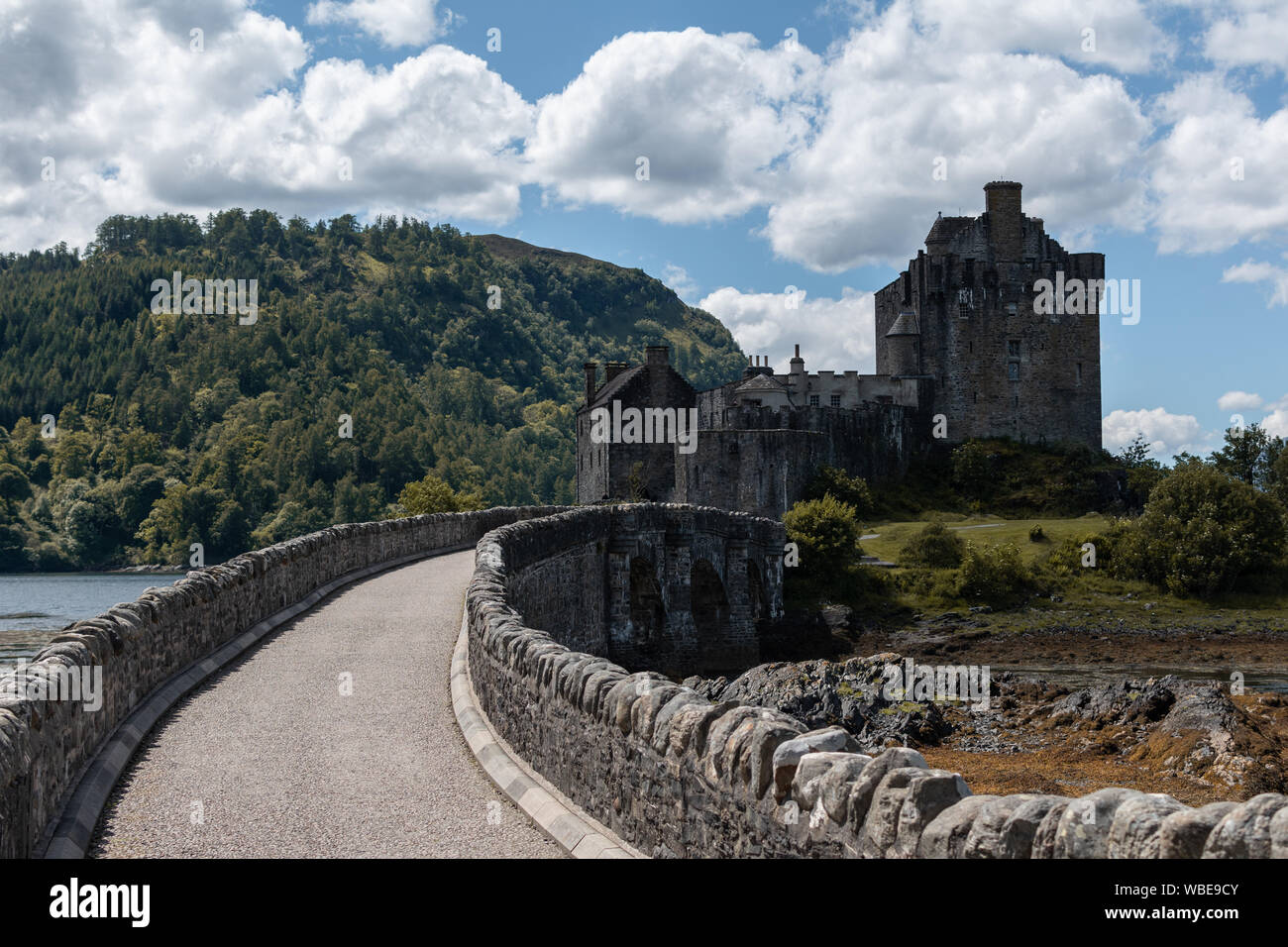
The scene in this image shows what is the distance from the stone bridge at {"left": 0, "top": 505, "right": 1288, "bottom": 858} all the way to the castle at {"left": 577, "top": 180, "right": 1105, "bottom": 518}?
41.5 metres

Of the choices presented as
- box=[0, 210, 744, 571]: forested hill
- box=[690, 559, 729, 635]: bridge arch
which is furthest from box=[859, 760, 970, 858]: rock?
box=[0, 210, 744, 571]: forested hill

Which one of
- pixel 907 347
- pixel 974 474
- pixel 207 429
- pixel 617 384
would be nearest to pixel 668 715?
pixel 617 384

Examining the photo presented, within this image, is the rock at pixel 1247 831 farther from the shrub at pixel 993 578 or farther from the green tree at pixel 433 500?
the green tree at pixel 433 500

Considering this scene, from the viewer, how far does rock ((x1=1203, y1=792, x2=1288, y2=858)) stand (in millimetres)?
4379

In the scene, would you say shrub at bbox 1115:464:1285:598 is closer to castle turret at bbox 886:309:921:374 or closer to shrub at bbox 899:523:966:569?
shrub at bbox 899:523:966:569

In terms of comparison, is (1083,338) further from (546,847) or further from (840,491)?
(546,847)

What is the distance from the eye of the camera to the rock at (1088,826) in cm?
475

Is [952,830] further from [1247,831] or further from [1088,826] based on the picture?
[1247,831]

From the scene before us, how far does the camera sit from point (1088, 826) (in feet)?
15.7

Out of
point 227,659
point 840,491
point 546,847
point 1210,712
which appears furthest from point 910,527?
point 546,847

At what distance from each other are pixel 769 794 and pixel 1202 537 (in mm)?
49081

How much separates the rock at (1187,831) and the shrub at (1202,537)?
Result: 163 feet

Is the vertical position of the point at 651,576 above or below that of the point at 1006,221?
below

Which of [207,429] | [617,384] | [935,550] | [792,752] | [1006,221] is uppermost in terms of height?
[1006,221]
